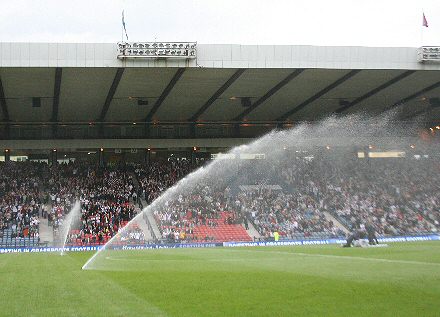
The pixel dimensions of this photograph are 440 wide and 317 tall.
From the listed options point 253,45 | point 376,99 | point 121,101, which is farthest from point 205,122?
point 253,45

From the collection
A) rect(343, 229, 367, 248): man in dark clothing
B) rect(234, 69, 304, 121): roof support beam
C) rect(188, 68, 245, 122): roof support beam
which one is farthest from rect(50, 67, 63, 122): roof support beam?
rect(343, 229, 367, 248): man in dark clothing

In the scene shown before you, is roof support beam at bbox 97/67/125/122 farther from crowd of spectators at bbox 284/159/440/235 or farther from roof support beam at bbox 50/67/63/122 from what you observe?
crowd of spectators at bbox 284/159/440/235

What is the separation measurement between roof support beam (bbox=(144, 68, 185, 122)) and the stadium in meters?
0.15

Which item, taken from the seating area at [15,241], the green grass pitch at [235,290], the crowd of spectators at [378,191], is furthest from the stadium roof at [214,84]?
the green grass pitch at [235,290]

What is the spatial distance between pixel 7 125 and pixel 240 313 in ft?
168

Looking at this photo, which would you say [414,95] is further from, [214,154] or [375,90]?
[214,154]

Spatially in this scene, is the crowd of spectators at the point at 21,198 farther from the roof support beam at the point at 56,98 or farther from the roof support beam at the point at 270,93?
the roof support beam at the point at 270,93

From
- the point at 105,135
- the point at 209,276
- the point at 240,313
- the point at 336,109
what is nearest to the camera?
the point at 240,313

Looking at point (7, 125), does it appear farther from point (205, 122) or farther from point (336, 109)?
point (336, 109)

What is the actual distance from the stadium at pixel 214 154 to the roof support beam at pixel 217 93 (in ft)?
0.47

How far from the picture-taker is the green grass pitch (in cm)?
1301

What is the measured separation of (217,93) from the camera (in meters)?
52.8

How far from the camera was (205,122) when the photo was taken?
63219mm

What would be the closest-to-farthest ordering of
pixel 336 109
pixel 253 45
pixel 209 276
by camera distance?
pixel 209 276 → pixel 253 45 → pixel 336 109
